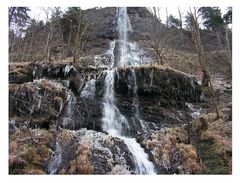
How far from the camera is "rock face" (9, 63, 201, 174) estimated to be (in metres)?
5.73

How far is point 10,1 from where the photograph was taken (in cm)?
604

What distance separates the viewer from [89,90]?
7066 mm

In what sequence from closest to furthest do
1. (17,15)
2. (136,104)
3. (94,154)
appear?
(94,154) < (17,15) < (136,104)

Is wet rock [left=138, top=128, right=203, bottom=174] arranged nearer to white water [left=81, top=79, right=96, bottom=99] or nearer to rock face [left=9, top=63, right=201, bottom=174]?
rock face [left=9, top=63, right=201, bottom=174]

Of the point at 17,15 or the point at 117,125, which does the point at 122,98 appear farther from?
the point at 17,15

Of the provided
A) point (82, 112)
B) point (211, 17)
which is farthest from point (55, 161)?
point (211, 17)

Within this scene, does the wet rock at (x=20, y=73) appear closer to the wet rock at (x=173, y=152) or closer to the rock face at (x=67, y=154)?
the rock face at (x=67, y=154)

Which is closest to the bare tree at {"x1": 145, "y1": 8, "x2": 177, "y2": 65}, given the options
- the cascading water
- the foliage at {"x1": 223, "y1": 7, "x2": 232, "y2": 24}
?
the cascading water

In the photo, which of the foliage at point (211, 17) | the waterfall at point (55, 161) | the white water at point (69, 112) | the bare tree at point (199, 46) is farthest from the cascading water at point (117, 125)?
the foliage at point (211, 17)

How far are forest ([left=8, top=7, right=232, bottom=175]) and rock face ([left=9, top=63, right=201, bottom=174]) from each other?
0.06 feet

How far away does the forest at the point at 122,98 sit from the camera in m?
5.84

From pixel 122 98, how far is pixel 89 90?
2.16 feet

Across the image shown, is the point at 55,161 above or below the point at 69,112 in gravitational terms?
below
